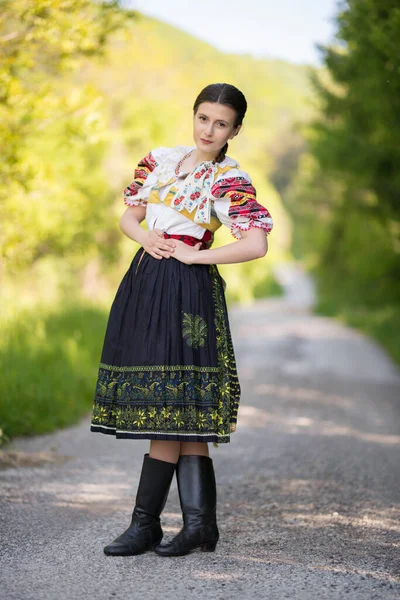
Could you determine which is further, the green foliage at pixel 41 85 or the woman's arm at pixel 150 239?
the green foliage at pixel 41 85

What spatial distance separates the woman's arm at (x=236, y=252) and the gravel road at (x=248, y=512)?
119 centimetres

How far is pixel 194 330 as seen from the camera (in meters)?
3.20

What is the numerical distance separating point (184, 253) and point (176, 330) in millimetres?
310

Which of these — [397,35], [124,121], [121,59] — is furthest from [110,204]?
[397,35]

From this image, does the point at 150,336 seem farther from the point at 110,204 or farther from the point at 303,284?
the point at 303,284

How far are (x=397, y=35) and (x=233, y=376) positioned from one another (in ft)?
11.0

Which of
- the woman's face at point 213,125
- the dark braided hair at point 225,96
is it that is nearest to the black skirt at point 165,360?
the woman's face at point 213,125

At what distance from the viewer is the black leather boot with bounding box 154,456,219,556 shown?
3238mm

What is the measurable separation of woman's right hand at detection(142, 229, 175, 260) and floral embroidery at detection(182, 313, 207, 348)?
0.85ft

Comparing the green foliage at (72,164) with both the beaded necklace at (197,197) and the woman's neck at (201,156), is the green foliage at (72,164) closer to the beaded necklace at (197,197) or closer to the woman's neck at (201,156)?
the woman's neck at (201,156)

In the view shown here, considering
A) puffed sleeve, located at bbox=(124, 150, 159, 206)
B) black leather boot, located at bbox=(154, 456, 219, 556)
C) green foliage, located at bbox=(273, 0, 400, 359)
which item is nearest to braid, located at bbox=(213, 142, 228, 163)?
puffed sleeve, located at bbox=(124, 150, 159, 206)

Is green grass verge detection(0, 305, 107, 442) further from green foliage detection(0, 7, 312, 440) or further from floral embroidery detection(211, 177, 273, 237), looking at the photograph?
floral embroidery detection(211, 177, 273, 237)

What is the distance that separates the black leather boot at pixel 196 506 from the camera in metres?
3.24

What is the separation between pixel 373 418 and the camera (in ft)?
22.8
